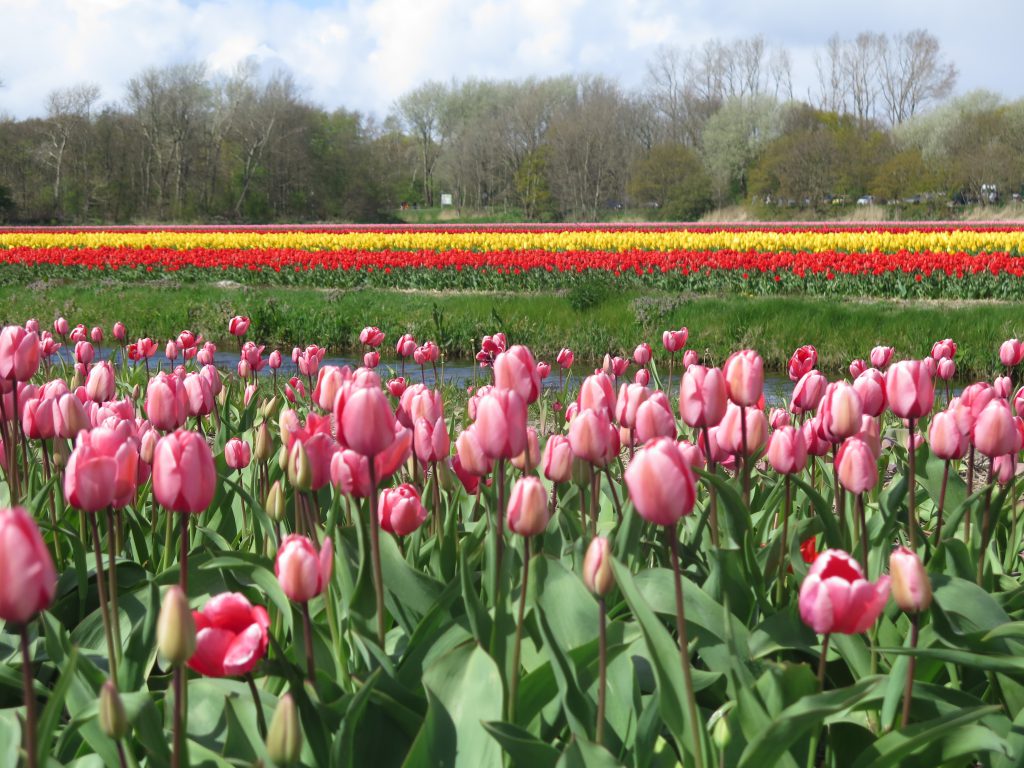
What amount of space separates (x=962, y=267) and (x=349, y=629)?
39.6ft

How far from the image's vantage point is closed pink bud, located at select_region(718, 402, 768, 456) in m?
2.07

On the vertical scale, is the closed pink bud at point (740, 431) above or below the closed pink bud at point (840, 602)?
above

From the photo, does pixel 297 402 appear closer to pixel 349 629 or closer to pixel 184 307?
pixel 349 629

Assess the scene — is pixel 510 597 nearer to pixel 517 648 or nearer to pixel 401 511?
pixel 401 511

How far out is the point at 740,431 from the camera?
2.11 metres

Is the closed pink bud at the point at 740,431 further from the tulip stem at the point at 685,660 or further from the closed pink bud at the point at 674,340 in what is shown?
the closed pink bud at the point at 674,340

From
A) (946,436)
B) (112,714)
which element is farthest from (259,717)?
(946,436)

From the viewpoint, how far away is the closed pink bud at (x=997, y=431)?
1.94m

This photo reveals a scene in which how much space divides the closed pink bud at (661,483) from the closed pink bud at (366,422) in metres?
0.38

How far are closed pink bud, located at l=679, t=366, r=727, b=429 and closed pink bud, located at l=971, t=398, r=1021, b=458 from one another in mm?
536

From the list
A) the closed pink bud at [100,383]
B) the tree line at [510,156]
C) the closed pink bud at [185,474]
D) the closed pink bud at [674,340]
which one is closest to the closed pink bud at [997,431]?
the closed pink bud at [185,474]

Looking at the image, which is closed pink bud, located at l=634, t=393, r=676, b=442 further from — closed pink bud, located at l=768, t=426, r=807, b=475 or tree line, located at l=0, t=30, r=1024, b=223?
tree line, located at l=0, t=30, r=1024, b=223

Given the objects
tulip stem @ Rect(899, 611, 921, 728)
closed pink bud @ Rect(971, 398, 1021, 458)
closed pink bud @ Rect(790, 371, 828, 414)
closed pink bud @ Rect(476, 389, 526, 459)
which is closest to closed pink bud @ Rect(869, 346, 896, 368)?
closed pink bud @ Rect(790, 371, 828, 414)

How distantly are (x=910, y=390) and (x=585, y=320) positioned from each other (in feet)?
29.2
